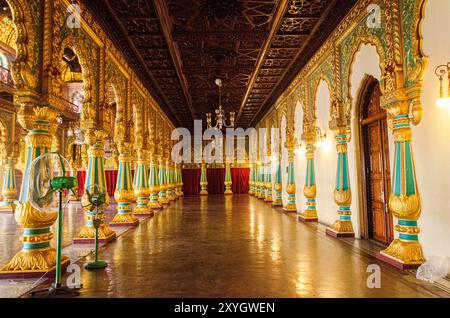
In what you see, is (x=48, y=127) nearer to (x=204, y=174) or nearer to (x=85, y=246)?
(x=85, y=246)

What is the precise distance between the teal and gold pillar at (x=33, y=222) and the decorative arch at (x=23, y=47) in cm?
38

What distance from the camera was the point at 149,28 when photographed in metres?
6.91

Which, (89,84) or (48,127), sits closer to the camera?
(48,127)

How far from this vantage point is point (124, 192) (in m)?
8.22

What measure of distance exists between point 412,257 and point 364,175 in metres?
2.27

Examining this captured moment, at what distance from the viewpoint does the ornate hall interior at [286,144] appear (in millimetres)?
3824

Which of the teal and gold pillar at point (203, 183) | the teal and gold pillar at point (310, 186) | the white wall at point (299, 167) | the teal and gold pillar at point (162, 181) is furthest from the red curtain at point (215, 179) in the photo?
the teal and gold pillar at point (310, 186)

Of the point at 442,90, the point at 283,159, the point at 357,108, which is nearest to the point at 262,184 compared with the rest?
the point at 283,159

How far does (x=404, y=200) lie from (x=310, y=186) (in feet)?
13.7

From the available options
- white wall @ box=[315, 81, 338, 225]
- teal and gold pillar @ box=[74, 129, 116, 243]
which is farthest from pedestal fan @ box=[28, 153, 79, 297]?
white wall @ box=[315, 81, 338, 225]

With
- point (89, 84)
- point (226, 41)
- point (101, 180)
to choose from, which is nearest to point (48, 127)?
point (89, 84)

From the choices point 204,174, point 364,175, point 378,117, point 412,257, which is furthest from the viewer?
point 204,174

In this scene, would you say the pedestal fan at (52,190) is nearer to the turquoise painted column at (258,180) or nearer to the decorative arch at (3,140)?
the decorative arch at (3,140)
